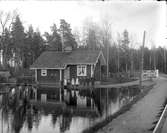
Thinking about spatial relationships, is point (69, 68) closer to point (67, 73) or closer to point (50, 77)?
point (67, 73)

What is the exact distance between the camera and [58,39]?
56250 millimetres

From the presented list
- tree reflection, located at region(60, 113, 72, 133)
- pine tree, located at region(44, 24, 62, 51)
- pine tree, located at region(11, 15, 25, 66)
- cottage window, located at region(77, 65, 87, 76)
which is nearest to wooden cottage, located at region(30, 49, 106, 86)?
cottage window, located at region(77, 65, 87, 76)

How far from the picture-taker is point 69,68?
2998 cm

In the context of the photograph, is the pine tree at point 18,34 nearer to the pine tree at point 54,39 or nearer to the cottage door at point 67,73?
the pine tree at point 54,39

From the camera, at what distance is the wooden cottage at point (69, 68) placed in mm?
28828

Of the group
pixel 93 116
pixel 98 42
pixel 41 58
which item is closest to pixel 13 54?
pixel 98 42

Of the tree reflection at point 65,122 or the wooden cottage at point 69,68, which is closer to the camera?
the tree reflection at point 65,122

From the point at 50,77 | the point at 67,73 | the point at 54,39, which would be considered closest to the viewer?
the point at 67,73

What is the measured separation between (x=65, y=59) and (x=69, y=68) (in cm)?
171

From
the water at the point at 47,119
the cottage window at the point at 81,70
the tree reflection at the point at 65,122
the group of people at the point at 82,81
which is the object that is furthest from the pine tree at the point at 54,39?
the tree reflection at the point at 65,122

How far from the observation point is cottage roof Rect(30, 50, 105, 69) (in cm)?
2939

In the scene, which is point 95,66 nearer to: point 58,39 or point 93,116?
point 93,116

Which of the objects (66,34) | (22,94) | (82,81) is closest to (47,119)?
(22,94)

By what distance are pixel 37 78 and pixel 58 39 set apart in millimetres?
26512
